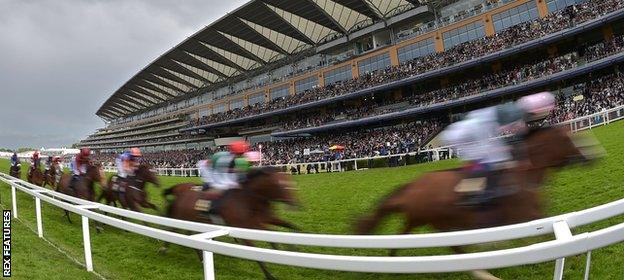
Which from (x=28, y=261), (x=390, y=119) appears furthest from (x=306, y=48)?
(x=28, y=261)

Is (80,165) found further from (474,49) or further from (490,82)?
(474,49)

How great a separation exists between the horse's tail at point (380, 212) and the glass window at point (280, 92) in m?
44.0

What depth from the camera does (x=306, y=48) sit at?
155 ft

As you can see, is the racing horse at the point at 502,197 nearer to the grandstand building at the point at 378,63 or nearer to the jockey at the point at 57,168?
the jockey at the point at 57,168

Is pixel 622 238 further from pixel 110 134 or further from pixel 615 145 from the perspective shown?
pixel 110 134

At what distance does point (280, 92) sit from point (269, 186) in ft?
146

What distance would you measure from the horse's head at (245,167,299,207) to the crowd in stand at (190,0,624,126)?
83.4 feet

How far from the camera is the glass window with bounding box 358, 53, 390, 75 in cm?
3859

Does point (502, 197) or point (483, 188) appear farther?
point (483, 188)

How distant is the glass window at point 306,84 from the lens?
45.3 meters

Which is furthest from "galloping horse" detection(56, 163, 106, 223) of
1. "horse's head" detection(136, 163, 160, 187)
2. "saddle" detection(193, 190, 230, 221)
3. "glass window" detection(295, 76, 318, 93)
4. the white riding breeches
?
"glass window" detection(295, 76, 318, 93)

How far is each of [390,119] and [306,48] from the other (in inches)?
650

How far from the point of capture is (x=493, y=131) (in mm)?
4512

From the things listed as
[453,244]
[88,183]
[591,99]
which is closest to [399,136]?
[591,99]
